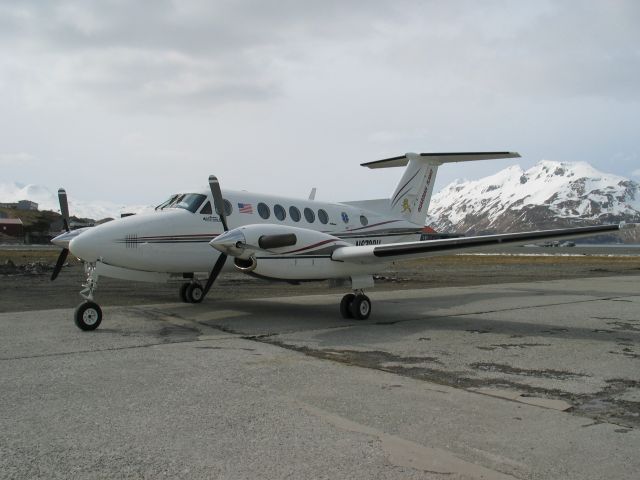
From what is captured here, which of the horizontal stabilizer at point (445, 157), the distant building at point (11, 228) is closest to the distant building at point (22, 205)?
the distant building at point (11, 228)

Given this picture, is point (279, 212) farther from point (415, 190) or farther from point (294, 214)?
point (415, 190)

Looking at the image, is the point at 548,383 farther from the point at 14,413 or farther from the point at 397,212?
the point at 397,212

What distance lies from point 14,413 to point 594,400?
5.63 meters

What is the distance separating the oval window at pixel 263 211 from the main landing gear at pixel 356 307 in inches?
124

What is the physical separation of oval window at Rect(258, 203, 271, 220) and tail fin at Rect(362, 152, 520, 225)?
17.2ft

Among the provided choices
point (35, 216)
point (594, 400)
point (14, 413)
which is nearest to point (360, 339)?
point (594, 400)

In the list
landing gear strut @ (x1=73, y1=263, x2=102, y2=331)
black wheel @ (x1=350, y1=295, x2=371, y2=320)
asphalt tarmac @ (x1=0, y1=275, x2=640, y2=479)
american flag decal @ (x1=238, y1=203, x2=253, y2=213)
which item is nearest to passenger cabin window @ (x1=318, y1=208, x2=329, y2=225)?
american flag decal @ (x1=238, y1=203, x2=253, y2=213)

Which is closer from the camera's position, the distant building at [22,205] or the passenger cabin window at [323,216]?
the passenger cabin window at [323,216]

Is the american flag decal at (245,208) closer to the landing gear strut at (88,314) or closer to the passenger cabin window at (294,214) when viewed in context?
the passenger cabin window at (294,214)

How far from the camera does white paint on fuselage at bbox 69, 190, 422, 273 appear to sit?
1098cm

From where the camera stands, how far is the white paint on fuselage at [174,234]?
1098cm

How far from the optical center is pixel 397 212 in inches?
699

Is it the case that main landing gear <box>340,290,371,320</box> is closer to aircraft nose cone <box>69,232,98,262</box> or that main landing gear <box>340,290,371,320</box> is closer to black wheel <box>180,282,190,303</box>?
black wheel <box>180,282,190,303</box>

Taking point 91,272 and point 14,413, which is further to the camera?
point 91,272
